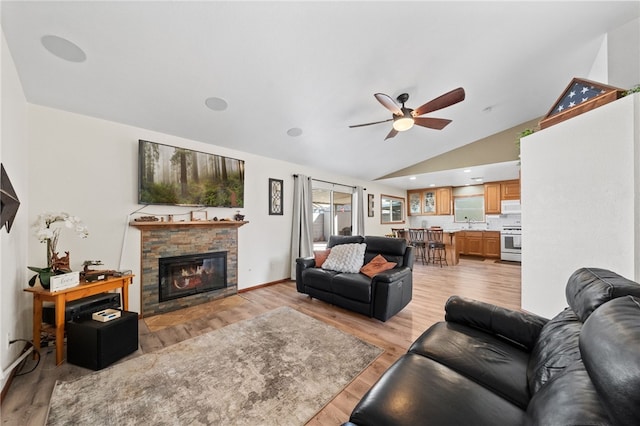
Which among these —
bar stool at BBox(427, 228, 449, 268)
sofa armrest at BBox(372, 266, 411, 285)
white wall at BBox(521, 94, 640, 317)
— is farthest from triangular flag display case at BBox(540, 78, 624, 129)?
bar stool at BBox(427, 228, 449, 268)

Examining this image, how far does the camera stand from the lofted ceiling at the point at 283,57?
1.79 metres

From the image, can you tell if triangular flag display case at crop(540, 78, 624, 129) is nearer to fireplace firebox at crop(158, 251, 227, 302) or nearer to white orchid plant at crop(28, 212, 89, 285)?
fireplace firebox at crop(158, 251, 227, 302)

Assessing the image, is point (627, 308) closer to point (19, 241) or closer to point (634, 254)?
point (634, 254)

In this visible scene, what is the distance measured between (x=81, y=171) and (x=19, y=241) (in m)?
0.88

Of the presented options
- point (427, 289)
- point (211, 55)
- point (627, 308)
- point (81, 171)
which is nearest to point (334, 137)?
point (211, 55)

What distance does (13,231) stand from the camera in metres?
1.91

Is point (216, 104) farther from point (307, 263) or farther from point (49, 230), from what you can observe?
point (307, 263)

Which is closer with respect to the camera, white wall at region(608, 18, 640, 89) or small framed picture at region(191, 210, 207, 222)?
white wall at region(608, 18, 640, 89)

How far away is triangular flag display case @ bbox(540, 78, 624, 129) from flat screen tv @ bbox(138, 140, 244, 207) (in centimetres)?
402

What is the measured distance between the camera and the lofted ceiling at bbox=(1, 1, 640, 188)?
1786 mm

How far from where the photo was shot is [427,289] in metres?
4.02

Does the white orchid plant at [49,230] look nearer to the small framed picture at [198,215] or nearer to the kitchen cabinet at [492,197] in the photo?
the small framed picture at [198,215]

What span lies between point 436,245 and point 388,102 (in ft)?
15.3

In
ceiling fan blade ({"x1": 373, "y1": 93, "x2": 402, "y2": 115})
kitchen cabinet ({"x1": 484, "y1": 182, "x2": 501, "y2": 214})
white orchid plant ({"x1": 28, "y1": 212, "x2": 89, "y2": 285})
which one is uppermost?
ceiling fan blade ({"x1": 373, "y1": 93, "x2": 402, "y2": 115})
